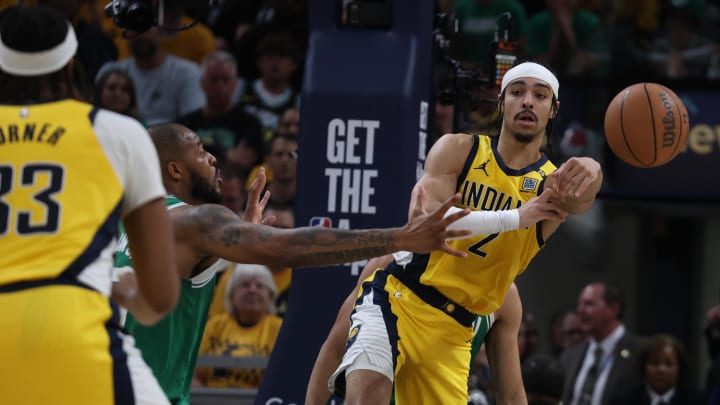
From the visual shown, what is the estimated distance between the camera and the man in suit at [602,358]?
1030 cm

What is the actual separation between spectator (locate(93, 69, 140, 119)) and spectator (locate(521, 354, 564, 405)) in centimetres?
423

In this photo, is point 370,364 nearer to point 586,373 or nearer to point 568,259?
point 586,373

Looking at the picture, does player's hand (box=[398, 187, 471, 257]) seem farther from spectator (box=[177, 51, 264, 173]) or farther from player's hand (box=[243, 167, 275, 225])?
spectator (box=[177, 51, 264, 173])

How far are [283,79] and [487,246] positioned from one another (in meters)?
5.38

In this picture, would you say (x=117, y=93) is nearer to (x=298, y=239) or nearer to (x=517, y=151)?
(x=517, y=151)

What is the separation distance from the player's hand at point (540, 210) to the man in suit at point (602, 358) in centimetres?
438

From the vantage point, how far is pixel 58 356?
3.99 meters

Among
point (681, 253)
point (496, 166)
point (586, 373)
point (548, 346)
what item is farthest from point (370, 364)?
point (681, 253)

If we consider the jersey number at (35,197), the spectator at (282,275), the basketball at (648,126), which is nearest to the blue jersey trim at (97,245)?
the jersey number at (35,197)

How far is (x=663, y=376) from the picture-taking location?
10.1m

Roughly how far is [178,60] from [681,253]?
576 centimetres

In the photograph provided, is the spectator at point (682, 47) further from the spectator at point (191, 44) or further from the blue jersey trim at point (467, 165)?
the blue jersey trim at point (467, 165)

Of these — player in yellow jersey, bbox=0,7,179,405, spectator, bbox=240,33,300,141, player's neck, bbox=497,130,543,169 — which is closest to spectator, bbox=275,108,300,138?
spectator, bbox=240,33,300,141

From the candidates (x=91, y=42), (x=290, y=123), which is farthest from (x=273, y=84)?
(x=91, y=42)
